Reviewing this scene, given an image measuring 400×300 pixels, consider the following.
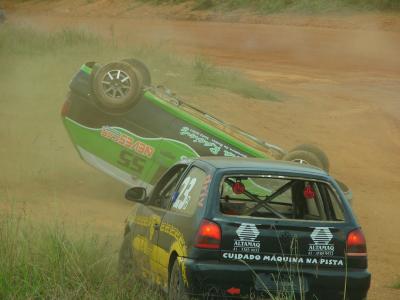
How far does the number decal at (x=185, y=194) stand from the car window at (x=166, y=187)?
0.59 meters

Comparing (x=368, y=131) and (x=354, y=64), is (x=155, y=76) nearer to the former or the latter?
(x=368, y=131)

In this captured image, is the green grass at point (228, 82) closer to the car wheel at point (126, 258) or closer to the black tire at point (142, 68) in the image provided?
the black tire at point (142, 68)

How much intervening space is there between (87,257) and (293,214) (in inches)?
67.9

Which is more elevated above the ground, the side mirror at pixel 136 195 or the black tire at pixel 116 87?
the black tire at pixel 116 87

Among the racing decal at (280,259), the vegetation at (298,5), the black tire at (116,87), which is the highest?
the vegetation at (298,5)

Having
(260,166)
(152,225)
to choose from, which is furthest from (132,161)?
(260,166)

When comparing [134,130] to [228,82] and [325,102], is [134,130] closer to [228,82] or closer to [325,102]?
[228,82]

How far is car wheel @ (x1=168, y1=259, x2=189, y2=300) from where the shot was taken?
7718 mm

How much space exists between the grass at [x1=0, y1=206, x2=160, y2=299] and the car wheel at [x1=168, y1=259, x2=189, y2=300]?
153 millimetres

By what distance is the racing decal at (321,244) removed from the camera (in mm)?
7871

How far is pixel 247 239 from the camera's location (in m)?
7.80

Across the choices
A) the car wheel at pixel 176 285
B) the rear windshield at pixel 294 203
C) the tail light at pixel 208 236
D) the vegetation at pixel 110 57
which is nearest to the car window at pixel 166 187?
the rear windshield at pixel 294 203

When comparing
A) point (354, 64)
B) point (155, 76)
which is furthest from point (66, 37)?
point (354, 64)

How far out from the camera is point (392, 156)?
22469 mm
